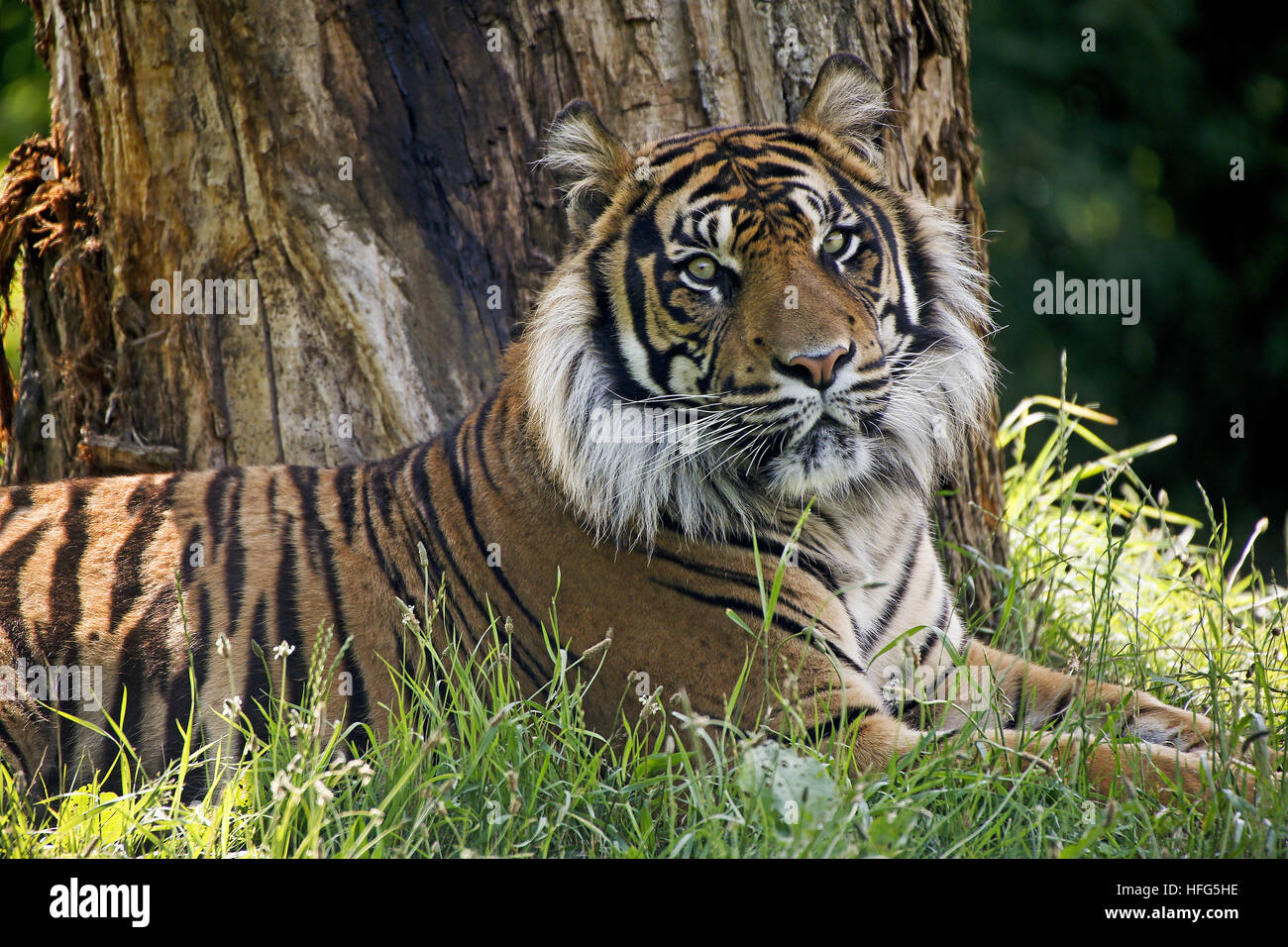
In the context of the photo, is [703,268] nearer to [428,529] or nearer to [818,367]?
[818,367]

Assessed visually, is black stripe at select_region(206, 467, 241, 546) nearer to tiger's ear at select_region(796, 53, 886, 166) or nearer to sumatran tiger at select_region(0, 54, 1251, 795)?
sumatran tiger at select_region(0, 54, 1251, 795)

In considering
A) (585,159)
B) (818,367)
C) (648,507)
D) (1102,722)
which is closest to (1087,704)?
(1102,722)

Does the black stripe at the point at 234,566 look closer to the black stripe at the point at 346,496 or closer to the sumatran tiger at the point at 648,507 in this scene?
the sumatran tiger at the point at 648,507

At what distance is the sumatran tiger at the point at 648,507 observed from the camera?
2943 mm

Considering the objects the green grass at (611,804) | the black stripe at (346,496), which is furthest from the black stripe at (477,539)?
the black stripe at (346,496)

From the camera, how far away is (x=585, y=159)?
3.23 metres

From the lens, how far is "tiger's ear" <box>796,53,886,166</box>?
3.32m

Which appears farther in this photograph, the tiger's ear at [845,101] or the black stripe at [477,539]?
the tiger's ear at [845,101]

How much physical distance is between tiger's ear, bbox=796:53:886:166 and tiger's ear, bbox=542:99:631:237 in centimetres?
59

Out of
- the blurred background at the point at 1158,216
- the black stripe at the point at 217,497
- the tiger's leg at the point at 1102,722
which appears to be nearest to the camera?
the tiger's leg at the point at 1102,722

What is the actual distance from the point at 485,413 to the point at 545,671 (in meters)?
0.84

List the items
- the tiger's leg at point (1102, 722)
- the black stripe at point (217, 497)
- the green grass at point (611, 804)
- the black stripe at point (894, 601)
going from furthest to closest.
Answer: the black stripe at point (217, 497) → the black stripe at point (894, 601) → the tiger's leg at point (1102, 722) → the green grass at point (611, 804)

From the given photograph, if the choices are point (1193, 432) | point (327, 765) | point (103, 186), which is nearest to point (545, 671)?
point (327, 765)
